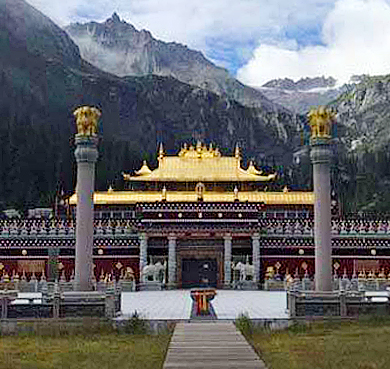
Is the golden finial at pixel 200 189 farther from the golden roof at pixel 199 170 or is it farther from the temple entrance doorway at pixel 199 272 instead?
the temple entrance doorway at pixel 199 272

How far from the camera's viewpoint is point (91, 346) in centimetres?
1561

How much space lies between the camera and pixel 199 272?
43.0 metres

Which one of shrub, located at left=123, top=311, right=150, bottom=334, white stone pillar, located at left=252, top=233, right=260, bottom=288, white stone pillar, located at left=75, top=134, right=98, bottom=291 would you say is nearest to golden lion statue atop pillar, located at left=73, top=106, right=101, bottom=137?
white stone pillar, located at left=75, top=134, right=98, bottom=291

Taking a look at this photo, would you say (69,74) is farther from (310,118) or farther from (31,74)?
(310,118)

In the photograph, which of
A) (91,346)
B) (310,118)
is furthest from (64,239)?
(91,346)

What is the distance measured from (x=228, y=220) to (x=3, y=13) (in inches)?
5252

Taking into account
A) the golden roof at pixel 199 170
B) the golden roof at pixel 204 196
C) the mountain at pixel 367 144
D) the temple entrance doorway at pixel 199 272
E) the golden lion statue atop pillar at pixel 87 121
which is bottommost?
the temple entrance doorway at pixel 199 272

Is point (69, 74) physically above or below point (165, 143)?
above

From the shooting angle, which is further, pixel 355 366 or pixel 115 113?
pixel 115 113

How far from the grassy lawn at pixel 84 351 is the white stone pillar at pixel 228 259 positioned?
24.3 meters

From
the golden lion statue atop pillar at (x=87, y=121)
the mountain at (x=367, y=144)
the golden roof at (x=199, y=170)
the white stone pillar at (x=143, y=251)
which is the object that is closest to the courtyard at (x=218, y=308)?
the golden lion statue atop pillar at (x=87, y=121)

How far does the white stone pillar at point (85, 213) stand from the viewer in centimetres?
2402

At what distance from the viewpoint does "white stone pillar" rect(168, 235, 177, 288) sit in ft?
137

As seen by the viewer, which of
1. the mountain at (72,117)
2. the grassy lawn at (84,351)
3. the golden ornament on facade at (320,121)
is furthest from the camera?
the mountain at (72,117)
